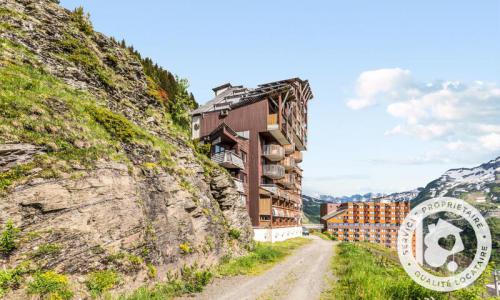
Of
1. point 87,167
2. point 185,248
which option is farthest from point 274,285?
point 87,167

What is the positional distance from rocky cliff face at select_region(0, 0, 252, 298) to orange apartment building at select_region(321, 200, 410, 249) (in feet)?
438

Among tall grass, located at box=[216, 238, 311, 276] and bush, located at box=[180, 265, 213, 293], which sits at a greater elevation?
bush, located at box=[180, 265, 213, 293]

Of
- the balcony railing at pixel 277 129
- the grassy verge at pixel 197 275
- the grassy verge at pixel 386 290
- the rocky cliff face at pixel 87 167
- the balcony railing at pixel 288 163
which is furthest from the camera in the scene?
the balcony railing at pixel 288 163

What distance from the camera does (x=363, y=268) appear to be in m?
22.0

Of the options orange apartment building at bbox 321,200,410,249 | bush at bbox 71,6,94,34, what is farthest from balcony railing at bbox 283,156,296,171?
orange apartment building at bbox 321,200,410,249

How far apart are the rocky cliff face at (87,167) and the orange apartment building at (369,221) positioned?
133376 mm

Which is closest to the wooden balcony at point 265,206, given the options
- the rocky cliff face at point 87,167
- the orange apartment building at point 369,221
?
the rocky cliff face at point 87,167

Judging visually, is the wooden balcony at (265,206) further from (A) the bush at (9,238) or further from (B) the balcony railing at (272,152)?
(A) the bush at (9,238)

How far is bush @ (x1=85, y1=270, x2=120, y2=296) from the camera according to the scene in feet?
42.9

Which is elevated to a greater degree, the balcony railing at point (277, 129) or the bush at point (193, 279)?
the balcony railing at point (277, 129)

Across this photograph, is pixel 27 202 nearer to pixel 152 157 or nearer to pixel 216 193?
pixel 152 157

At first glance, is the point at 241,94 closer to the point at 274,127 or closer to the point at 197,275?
the point at 274,127

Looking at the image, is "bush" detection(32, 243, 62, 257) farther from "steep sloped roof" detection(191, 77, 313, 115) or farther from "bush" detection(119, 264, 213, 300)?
"steep sloped roof" detection(191, 77, 313, 115)

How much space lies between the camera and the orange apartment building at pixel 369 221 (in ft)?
505
